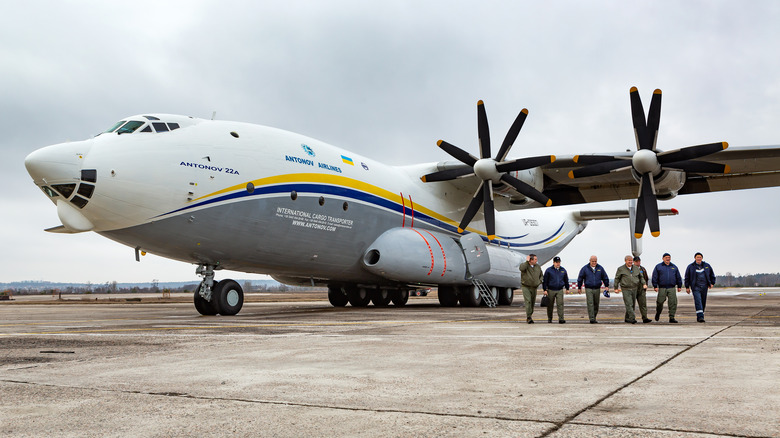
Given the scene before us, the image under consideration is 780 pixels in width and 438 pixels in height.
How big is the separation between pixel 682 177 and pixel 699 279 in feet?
21.8

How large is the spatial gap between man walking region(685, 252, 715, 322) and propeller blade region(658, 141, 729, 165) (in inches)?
185

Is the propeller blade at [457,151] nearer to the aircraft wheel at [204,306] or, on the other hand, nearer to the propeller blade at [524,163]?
the propeller blade at [524,163]

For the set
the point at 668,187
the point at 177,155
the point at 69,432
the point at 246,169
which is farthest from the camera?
the point at 668,187

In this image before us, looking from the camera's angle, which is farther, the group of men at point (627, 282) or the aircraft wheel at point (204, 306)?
the aircraft wheel at point (204, 306)

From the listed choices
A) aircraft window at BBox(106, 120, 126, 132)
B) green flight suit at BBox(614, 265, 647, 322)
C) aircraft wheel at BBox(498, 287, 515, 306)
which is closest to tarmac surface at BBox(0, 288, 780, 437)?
green flight suit at BBox(614, 265, 647, 322)

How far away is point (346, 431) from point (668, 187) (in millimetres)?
17602

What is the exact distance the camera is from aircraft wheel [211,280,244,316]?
48.9ft

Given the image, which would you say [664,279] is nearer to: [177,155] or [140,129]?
[177,155]

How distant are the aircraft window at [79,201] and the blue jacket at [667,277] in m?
12.5

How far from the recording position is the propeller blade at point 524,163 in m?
18.5

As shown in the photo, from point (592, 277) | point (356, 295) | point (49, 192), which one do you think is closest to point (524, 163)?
point (592, 277)

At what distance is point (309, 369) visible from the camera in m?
5.50

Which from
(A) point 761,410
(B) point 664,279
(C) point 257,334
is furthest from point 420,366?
(B) point 664,279

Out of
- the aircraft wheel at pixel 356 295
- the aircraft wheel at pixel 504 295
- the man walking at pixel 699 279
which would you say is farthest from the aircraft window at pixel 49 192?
the aircraft wheel at pixel 504 295
